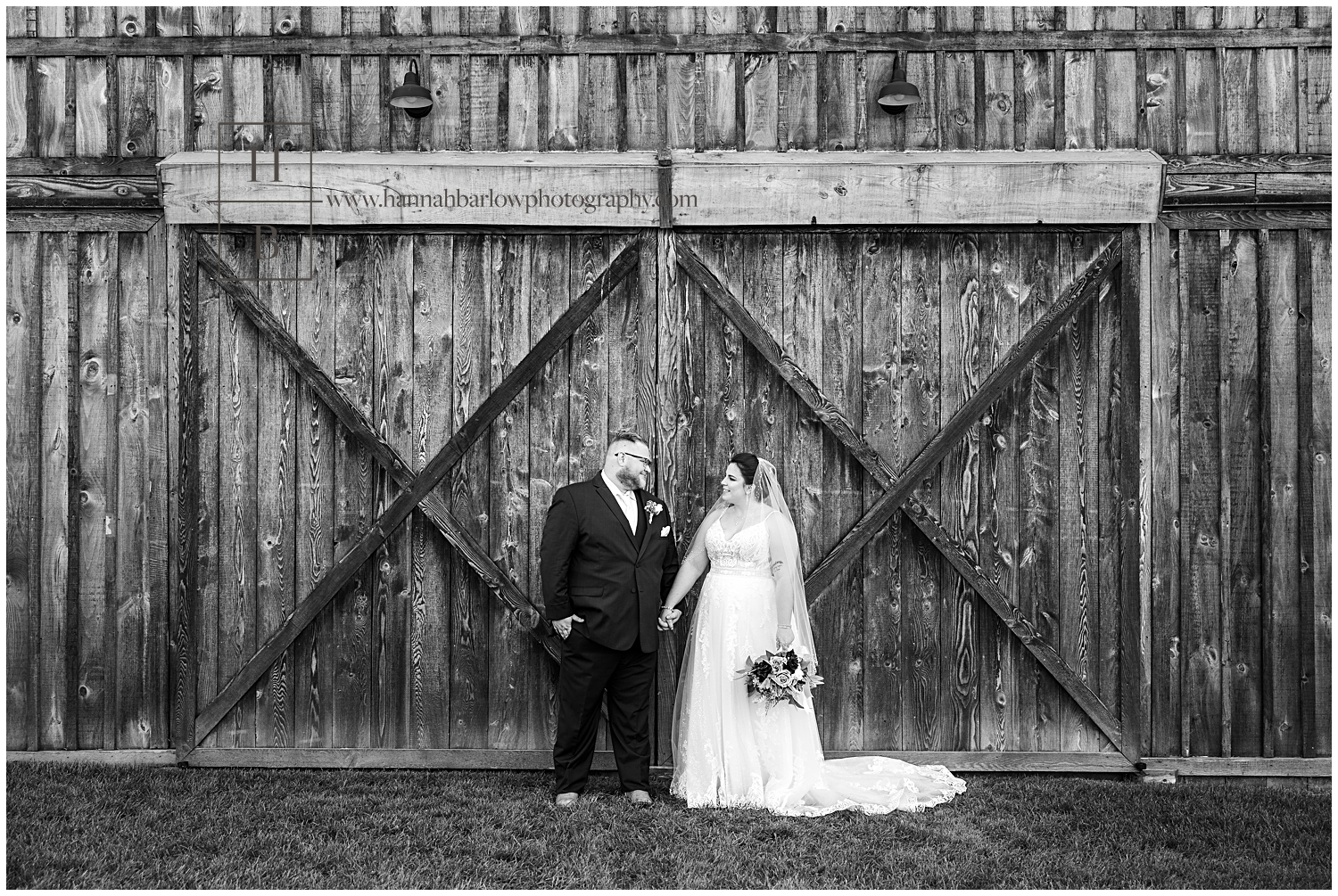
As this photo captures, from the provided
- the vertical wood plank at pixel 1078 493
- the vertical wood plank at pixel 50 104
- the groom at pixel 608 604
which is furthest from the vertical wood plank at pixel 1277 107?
the vertical wood plank at pixel 50 104

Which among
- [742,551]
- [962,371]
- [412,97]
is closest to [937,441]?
[962,371]

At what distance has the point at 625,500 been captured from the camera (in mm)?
5562

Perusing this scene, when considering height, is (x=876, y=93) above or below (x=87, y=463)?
above

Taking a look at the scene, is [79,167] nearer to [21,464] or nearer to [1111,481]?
[21,464]

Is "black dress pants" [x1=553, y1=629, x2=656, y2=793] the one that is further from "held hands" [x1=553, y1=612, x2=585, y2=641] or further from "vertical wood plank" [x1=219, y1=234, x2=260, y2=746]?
"vertical wood plank" [x1=219, y1=234, x2=260, y2=746]

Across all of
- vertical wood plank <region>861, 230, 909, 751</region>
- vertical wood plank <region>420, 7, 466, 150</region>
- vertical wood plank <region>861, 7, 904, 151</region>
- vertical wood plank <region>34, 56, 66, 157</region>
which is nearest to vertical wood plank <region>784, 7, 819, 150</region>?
vertical wood plank <region>861, 7, 904, 151</region>

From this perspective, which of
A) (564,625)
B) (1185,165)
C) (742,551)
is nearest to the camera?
(564,625)

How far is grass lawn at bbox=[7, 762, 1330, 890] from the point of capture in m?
4.57

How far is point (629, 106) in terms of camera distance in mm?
6164

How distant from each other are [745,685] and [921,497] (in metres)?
1.59

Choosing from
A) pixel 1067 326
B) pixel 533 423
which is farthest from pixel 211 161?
pixel 1067 326

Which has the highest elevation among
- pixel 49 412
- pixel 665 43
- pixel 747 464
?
pixel 665 43

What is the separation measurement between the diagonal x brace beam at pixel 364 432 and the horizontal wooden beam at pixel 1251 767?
364cm

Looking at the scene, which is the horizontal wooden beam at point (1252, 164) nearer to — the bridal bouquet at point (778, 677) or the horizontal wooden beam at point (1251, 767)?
the horizontal wooden beam at point (1251, 767)
